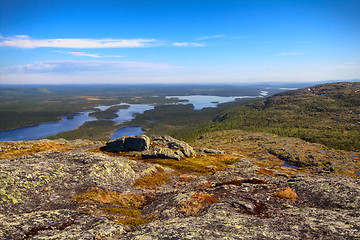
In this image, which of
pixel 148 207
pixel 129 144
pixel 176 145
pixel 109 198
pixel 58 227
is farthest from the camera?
pixel 176 145

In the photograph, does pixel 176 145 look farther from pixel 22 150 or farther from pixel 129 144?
pixel 22 150

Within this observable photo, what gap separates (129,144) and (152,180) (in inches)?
1392

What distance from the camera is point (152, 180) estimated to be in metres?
33.1

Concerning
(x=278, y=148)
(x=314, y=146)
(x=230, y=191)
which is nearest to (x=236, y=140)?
Answer: (x=278, y=148)

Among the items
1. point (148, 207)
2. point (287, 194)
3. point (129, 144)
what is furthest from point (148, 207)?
point (129, 144)

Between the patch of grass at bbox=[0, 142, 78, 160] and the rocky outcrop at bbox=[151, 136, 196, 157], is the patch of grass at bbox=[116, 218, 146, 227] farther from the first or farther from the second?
the patch of grass at bbox=[0, 142, 78, 160]

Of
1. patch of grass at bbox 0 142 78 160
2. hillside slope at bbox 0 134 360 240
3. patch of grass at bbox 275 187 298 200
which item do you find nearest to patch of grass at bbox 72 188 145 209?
hillside slope at bbox 0 134 360 240

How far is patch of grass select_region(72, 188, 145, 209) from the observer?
20750 mm

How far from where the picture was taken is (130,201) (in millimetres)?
22500

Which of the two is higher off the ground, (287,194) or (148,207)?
(287,194)

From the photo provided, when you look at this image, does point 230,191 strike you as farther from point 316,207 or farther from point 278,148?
point 278,148

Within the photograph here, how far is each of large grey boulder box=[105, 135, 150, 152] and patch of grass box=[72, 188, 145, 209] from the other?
40879 millimetres

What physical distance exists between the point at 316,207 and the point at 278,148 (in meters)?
130

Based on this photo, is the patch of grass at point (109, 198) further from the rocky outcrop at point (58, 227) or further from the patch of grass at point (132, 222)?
the patch of grass at point (132, 222)
